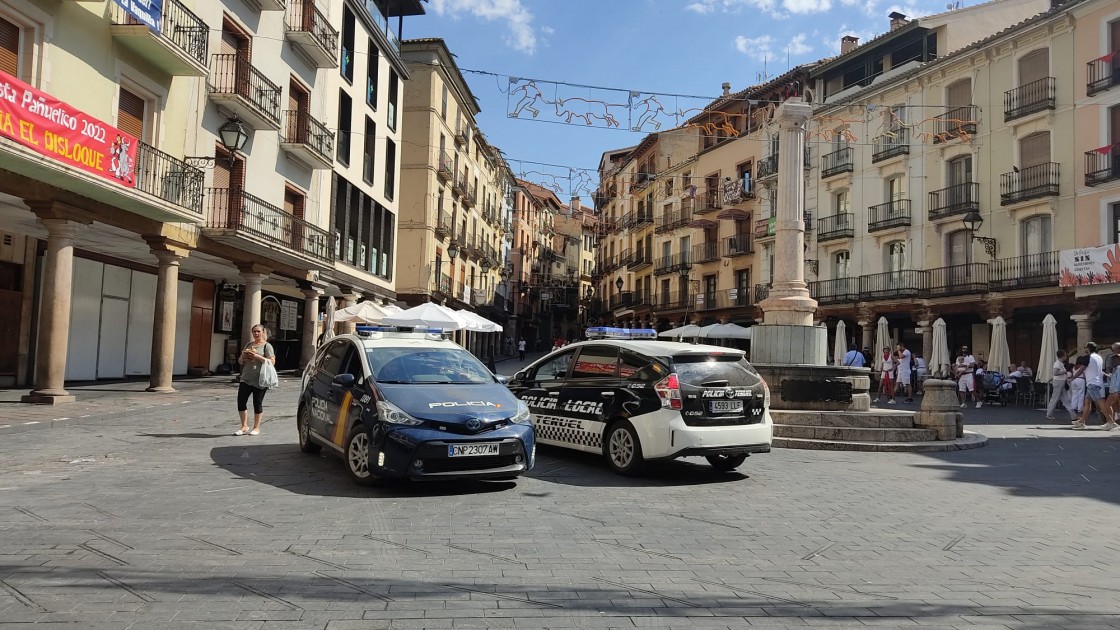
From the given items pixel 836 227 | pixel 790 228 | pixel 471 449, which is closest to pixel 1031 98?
pixel 836 227

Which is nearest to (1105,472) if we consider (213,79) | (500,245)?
(213,79)

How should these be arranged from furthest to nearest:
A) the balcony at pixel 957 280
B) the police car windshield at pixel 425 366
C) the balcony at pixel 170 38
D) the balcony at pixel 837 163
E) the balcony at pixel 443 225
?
the balcony at pixel 443 225, the balcony at pixel 837 163, the balcony at pixel 957 280, the balcony at pixel 170 38, the police car windshield at pixel 425 366

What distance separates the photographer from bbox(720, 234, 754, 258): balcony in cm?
4216

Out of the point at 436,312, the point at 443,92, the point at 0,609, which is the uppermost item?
the point at 443,92

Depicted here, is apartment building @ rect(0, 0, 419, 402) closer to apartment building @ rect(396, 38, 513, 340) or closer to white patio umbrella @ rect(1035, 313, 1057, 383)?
apartment building @ rect(396, 38, 513, 340)

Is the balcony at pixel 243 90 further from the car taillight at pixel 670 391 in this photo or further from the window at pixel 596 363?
the car taillight at pixel 670 391

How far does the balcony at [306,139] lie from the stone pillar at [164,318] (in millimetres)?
7008

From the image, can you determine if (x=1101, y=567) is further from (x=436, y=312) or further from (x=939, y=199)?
(x=939, y=199)

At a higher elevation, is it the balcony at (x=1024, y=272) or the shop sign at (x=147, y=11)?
the shop sign at (x=147, y=11)

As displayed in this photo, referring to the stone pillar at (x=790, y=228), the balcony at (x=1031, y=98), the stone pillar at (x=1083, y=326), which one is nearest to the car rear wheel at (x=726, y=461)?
the stone pillar at (x=790, y=228)

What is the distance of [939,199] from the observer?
31062 mm

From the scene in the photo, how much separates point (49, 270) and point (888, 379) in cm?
2198

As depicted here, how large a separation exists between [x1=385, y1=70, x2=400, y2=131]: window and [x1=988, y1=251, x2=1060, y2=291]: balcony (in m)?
24.4

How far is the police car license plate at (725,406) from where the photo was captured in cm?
852
